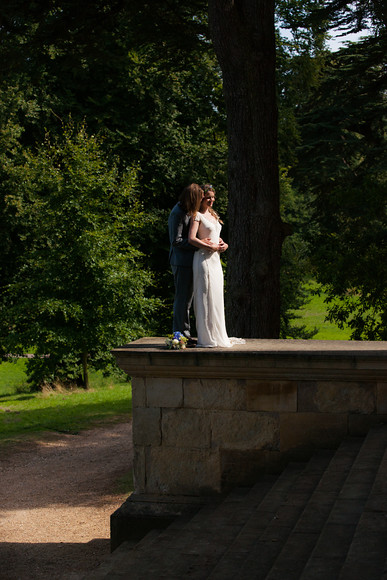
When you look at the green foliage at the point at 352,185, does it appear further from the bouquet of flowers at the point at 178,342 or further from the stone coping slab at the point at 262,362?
the bouquet of flowers at the point at 178,342

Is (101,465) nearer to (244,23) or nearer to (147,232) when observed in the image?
(244,23)

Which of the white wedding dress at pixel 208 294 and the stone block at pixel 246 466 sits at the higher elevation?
the white wedding dress at pixel 208 294

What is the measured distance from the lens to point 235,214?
1041cm

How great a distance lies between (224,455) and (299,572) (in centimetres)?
243

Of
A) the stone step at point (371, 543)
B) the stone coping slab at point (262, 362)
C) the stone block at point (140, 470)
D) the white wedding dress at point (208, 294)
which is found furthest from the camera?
the white wedding dress at point (208, 294)

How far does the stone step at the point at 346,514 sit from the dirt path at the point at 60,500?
2561mm

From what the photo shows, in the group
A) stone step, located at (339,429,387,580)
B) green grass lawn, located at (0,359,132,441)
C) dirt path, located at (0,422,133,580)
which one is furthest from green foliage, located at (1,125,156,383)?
stone step, located at (339,429,387,580)

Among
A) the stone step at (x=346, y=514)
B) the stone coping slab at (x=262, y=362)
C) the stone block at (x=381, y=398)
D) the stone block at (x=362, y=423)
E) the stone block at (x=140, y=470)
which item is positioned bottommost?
the stone block at (x=140, y=470)

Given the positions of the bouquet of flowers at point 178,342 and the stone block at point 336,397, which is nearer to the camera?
the stone block at point 336,397

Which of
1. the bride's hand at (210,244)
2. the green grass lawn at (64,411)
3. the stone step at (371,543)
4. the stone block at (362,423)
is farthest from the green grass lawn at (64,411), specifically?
the stone step at (371,543)

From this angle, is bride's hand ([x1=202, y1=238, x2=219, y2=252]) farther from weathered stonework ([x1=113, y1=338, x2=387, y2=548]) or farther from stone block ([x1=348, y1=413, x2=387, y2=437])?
stone block ([x1=348, y1=413, x2=387, y2=437])

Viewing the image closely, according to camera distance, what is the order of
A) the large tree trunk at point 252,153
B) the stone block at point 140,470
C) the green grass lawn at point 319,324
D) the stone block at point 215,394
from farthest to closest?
the green grass lawn at point 319,324 < the large tree trunk at point 252,153 < the stone block at point 140,470 < the stone block at point 215,394

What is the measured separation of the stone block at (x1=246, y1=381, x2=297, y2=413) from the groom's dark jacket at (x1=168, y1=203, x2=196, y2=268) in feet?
4.59

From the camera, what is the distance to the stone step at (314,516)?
13.3ft
